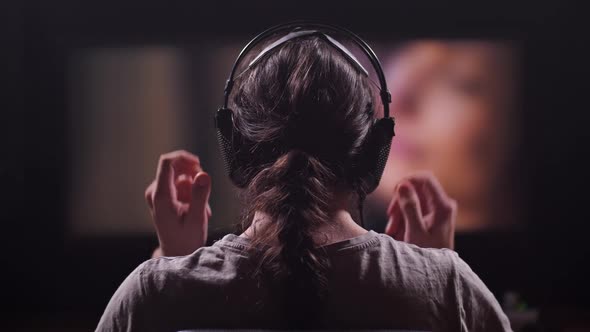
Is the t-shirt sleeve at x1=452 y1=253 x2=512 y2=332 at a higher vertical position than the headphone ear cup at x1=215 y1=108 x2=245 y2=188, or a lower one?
lower

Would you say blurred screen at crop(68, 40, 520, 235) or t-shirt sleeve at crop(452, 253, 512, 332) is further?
blurred screen at crop(68, 40, 520, 235)

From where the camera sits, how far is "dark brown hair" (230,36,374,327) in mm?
582

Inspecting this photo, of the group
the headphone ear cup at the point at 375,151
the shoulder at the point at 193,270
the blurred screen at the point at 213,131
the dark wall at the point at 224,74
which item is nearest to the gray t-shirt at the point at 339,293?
the shoulder at the point at 193,270

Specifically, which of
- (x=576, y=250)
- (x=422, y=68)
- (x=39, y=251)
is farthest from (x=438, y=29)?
(x=39, y=251)

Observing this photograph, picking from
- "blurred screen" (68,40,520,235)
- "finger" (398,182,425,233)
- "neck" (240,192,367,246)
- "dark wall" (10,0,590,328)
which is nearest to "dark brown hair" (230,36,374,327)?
"neck" (240,192,367,246)

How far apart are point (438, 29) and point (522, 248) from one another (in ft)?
3.10

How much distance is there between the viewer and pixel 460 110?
7.82 feet

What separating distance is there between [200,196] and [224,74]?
1709mm

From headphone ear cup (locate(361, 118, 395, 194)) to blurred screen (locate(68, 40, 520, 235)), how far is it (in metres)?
1.66

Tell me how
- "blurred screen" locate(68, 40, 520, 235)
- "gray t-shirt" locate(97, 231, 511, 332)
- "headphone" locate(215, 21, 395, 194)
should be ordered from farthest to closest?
"blurred screen" locate(68, 40, 520, 235) < "headphone" locate(215, 21, 395, 194) < "gray t-shirt" locate(97, 231, 511, 332)

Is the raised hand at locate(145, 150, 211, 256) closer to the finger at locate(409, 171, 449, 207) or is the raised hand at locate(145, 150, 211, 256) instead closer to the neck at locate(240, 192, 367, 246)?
the neck at locate(240, 192, 367, 246)

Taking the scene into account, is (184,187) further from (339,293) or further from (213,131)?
(213,131)

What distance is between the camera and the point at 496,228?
2.39m

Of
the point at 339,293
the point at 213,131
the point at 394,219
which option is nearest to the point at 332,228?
the point at 339,293
